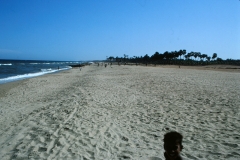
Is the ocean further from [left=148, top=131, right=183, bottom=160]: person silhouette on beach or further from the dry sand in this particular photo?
[left=148, top=131, right=183, bottom=160]: person silhouette on beach

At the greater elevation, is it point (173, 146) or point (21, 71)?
point (173, 146)

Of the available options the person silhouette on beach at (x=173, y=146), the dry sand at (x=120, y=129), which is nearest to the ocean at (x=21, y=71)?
the dry sand at (x=120, y=129)

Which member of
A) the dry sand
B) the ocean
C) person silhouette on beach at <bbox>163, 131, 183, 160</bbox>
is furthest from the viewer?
the ocean

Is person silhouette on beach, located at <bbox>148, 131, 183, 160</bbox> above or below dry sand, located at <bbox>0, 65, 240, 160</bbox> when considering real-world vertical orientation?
above

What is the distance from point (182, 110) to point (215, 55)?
13592 centimetres

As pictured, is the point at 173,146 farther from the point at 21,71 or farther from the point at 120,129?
the point at 21,71

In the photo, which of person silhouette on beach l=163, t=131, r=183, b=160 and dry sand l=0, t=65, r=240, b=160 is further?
dry sand l=0, t=65, r=240, b=160

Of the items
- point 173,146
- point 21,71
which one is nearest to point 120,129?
point 173,146

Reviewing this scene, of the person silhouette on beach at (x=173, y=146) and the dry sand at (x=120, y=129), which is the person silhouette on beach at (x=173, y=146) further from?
the dry sand at (x=120, y=129)

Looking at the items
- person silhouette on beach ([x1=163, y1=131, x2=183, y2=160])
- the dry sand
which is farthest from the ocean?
person silhouette on beach ([x1=163, y1=131, x2=183, y2=160])

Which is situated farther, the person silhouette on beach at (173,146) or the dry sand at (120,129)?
the dry sand at (120,129)

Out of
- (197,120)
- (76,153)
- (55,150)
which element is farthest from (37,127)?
(197,120)

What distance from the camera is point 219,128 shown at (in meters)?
6.19

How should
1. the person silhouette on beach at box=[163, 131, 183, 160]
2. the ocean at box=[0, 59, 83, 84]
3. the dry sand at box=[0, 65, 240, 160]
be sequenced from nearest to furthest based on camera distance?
the person silhouette on beach at box=[163, 131, 183, 160], the dry sand at box=[0, 65, 240, 160], the ocean at box=[0, 59, 83, 84]
